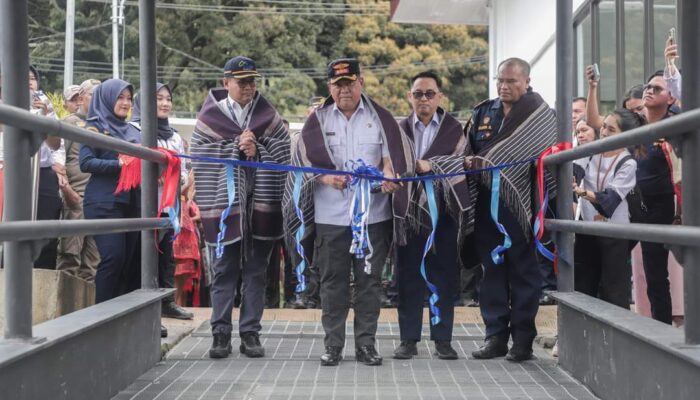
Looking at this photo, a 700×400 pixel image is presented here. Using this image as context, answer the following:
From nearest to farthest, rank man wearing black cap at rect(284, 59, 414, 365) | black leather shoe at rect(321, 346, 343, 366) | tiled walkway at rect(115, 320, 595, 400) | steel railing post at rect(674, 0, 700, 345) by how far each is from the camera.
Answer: steel railing post at rect(674, 0, 700, 345), tiled walkway at rect(115, 320, 595, 400), black leather shoe at rect(321, 346, 343, 366), man wearing black cap at rect(284, 59, 414, 365)

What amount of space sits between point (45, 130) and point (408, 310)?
3.45 metres

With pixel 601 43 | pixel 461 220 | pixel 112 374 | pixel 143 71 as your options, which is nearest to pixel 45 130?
pixel 112 374

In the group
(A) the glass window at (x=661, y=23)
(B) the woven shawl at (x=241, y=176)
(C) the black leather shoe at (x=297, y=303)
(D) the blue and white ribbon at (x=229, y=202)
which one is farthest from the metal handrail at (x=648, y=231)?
(C) the black leather shoe at (x=297, y=303)

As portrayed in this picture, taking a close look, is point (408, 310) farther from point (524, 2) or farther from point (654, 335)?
point (524, 2)

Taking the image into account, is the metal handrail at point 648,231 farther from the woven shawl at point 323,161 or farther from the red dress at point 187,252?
the red dress at point 187,252

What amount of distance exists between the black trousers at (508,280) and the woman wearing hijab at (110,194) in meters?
2.47

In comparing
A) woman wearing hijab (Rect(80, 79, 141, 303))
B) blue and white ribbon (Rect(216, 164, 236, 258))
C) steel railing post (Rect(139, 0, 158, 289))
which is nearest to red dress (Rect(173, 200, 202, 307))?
woman wearing hijab (Rect(80, 79, 141, 303))

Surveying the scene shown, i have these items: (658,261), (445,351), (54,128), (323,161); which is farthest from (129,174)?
(658,261)

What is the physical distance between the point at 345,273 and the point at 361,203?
514 millimetres

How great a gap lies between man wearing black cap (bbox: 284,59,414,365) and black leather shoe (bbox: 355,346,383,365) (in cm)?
12

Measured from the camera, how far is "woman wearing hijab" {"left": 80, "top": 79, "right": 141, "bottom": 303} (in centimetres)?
717

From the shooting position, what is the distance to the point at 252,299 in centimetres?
694

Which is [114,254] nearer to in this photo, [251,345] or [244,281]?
[244,281]

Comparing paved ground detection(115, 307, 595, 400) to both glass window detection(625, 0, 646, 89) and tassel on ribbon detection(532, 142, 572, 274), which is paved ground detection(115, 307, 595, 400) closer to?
tassel on ribbon detection(532, 142, 572, 274)
